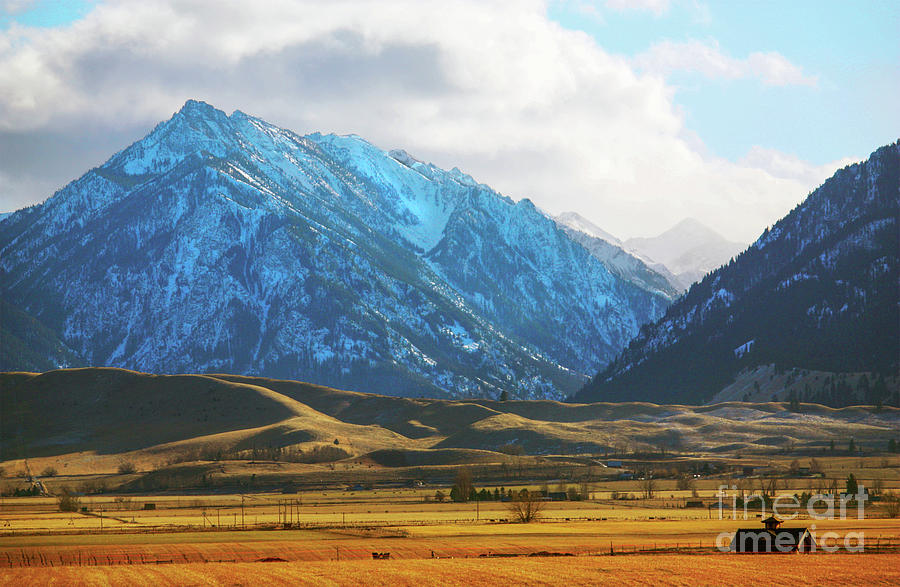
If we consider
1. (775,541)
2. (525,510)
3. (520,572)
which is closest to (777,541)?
(775,541)

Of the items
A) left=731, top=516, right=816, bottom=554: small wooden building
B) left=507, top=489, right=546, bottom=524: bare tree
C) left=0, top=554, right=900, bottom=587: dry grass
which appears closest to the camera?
left=0, top=554, right=900, bottom=587: dry grass

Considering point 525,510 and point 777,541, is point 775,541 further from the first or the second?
point 525,510

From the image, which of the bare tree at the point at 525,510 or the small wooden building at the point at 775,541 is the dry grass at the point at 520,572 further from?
the bare tree at the point at 525,510

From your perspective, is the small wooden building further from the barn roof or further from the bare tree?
the bare tree

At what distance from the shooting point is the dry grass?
3979 inches

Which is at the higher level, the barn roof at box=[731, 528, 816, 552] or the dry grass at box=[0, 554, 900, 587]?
the barn roof at box=[731, 528, 816, 552]

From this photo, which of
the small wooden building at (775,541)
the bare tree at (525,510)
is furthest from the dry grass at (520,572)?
the bare tree at (525,510)

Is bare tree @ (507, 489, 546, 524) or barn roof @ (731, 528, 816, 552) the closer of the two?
barn roof @ (731, 528, 816, 552)

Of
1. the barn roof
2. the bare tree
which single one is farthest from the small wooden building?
the bare tree

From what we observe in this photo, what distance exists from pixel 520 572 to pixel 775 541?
34.1m

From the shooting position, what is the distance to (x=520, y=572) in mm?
107625

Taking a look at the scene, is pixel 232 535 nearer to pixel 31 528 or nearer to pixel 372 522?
pixel 372 522

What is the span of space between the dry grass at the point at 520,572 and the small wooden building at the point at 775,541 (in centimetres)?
551

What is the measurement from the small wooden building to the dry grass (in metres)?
5.51
